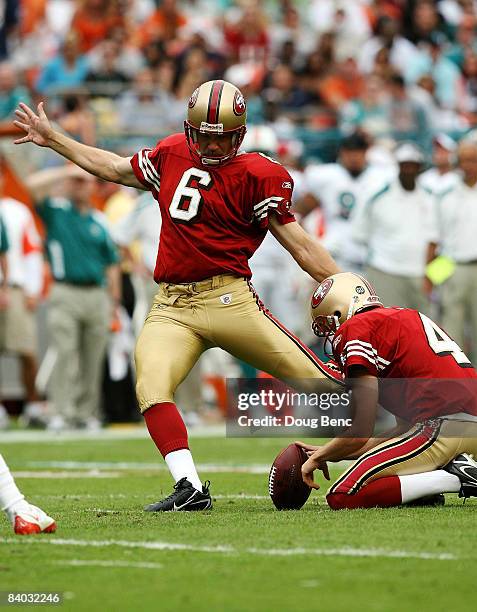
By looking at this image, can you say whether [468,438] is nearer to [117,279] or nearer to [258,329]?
[258,329]

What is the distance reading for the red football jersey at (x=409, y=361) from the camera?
6.09 m

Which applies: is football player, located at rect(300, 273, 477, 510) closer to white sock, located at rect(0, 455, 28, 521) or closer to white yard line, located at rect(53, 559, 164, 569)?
white sock, located at rect(0, 455, 28, 521)

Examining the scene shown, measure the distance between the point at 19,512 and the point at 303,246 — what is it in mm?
2093

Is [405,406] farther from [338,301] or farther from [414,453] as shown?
[338,301]

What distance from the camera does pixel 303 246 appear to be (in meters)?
6.79

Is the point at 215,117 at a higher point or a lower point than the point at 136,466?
higher

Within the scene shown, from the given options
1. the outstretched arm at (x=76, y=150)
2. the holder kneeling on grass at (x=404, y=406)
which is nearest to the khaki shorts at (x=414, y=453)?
the holder kneeling on grass at (x=404, y=406)

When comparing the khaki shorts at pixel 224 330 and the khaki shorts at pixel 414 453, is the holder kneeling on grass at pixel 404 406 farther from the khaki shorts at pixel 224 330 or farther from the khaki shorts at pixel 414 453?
the khaki shorts at pixel 224 330

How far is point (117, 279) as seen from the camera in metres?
12.9

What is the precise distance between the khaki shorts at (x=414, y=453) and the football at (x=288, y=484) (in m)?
0.17

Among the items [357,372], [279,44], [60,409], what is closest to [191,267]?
[357,372]

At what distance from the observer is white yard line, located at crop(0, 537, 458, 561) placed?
4852mm

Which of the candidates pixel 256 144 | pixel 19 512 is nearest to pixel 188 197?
pixel 19 512

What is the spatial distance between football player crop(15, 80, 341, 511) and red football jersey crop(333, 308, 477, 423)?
52 cm
